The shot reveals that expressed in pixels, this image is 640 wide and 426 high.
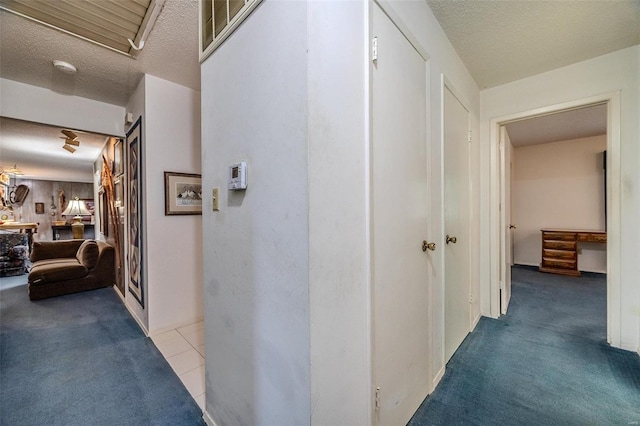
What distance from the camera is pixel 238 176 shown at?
110 cm

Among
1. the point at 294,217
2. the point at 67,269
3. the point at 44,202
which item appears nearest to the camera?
the point at 294,217

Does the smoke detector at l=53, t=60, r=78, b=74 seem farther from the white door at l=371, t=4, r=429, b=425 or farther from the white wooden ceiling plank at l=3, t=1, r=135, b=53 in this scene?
the white door at l=371, t=4, r=429, b=425

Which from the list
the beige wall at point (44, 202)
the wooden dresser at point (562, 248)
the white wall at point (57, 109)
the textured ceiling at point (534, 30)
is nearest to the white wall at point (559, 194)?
the wooden dresser at point (562, 248)

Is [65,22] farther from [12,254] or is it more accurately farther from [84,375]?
[12,254]

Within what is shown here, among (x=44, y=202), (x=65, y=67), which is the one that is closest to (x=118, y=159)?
(x=65, y=67)

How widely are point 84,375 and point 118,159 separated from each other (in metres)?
2.70

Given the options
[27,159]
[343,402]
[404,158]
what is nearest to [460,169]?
[404,158]

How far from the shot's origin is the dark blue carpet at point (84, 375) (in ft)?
4.88

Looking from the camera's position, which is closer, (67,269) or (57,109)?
(57,109)

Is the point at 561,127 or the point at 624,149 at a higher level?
the point at 561,127

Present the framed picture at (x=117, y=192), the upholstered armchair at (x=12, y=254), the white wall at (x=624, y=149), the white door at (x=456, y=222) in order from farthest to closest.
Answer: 1. the upholstered armchair at (x=12, y=254)
2. the framed picture at (x=117, y=192)
3. the white wall at (x=624, y=149)
4. the white door at (x=456, y=222)

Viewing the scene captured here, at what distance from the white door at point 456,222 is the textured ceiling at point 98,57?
1971mm

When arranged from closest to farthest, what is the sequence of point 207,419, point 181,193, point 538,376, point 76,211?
point 207,419, point 538,376, point 181,193, point 76,211

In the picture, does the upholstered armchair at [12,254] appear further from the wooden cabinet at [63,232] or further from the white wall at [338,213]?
the white wall at [338,213]
